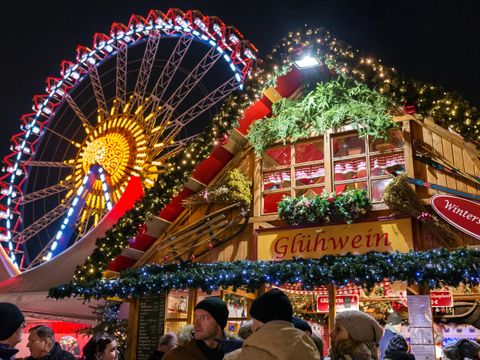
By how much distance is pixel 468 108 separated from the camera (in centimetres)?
→ 721

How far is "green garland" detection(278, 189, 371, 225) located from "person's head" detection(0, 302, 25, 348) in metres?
6.00

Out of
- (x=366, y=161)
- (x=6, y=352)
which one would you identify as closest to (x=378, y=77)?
(x=366, y=161)

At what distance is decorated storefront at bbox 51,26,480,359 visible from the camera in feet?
22.9

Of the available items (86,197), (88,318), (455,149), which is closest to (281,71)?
(455,149)

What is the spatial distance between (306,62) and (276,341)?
773cm

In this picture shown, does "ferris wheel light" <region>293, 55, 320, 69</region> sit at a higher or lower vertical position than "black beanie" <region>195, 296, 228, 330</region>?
higher

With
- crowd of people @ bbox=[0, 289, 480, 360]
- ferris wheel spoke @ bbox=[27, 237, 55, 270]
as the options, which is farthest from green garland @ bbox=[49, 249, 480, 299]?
ferris wheel spoke @ bbox=[27, 237, 55, 270]

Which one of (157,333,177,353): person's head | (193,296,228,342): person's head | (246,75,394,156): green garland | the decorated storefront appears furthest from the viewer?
(246,75,394,156): green garland

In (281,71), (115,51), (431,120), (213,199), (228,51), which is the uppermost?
(115,51)

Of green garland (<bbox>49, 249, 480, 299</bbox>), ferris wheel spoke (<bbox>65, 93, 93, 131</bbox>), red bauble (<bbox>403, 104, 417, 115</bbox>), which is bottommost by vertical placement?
green garland (<bbox>49, 249, 480, 299</bbox>)

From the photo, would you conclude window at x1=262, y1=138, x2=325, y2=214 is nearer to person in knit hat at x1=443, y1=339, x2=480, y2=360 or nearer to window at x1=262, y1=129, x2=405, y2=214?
window at x1=262, y1=129, x2=405, y2=214

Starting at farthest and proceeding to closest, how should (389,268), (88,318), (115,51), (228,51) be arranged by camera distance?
(115,51) → (228,51) → (88,318) → (389,268)

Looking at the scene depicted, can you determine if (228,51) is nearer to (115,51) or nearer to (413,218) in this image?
(115,51)

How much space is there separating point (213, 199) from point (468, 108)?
180 inches
